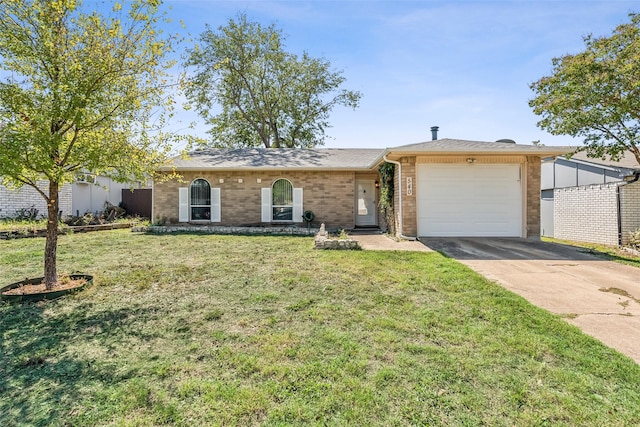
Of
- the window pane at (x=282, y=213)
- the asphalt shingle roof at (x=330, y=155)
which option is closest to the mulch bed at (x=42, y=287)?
the asphalt shingle roof at (x=330, y=155)

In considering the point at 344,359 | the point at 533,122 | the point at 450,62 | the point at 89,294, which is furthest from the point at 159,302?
the point at 533,122

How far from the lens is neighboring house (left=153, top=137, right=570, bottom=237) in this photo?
9547mm

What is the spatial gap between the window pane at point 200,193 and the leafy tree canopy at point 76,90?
8337 mm

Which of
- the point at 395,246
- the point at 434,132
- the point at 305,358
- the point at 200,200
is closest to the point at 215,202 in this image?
the point at 200,200

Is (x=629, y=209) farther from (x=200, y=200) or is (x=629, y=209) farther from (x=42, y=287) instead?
(x=200, y=200)

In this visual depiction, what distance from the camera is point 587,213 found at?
37.5 ft

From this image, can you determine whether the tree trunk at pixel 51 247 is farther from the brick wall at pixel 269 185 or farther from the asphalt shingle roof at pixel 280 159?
the brick wall at pixel 269 185

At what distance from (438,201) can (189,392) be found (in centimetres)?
873

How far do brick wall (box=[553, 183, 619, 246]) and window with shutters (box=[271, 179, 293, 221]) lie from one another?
10786 millimetres

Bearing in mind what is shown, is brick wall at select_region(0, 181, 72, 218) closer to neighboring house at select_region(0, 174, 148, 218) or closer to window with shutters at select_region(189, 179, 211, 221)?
neighboring house at select_region(0, 174, 148, 218)

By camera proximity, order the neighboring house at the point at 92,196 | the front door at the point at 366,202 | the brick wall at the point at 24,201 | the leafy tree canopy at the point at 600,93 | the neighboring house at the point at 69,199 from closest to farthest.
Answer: the leafy tree canopy at the point at 600,93 < the brick wall at the point at 24,201 < the neighboring house at the point at 69,199 < the front door at the point at 366,202 < the neighboring house at the point at 92,196

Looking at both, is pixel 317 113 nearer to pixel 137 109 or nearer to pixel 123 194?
pixel 123 194

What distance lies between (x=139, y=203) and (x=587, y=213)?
1988cm

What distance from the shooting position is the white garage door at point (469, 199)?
31.5 feet
